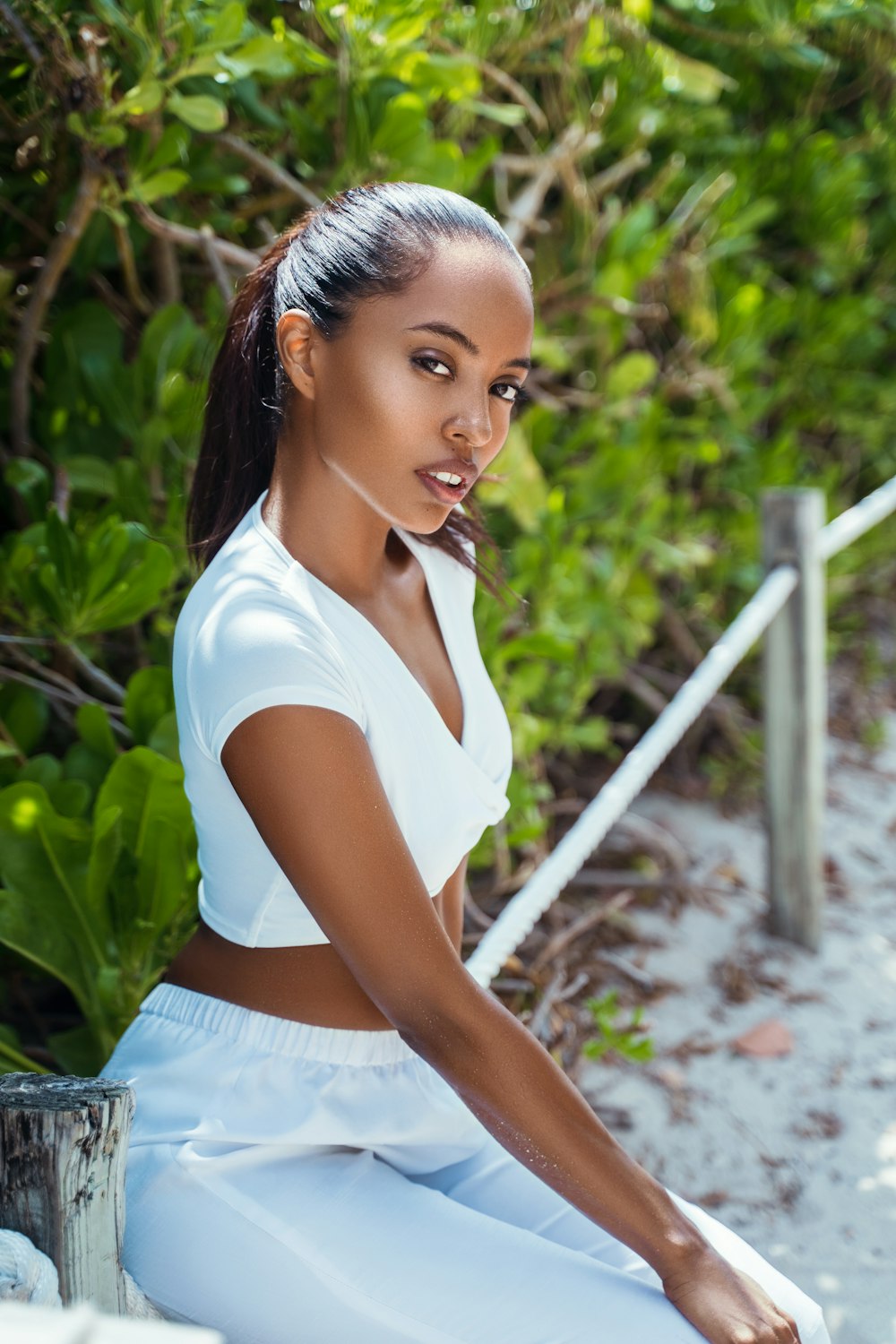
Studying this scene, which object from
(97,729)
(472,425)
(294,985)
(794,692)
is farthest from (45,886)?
(794,692)

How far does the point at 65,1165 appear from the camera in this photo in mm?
954

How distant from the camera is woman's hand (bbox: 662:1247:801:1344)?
1136 mm

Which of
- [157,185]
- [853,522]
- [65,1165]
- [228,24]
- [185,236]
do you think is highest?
[228,24]

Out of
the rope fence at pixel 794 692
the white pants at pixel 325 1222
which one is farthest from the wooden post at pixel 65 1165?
the rope fence at pixel 794 692

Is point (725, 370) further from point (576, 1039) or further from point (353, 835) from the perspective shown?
point (353, 835)

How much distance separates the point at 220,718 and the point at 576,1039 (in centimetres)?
161

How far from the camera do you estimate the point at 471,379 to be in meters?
1.25

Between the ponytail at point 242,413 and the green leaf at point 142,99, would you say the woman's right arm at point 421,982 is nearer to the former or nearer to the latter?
the ponytail at point 242,413

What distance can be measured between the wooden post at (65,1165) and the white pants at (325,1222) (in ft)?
0.51

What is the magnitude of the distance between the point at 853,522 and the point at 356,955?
2.47 meters

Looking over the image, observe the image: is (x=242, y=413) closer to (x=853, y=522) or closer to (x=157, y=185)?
(x=157, y=185)

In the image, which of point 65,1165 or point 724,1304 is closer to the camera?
point 65,1165

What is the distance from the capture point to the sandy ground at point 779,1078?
7.07ft

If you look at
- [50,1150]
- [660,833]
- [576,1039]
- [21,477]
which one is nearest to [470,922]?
[576,1039]
